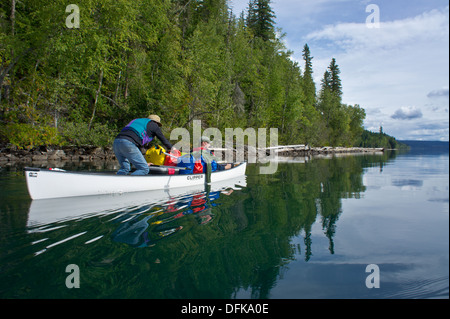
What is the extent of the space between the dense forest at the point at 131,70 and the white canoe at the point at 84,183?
35.0 ft

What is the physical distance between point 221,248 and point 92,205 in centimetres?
365

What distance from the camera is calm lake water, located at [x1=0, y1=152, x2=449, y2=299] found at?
9.10ft

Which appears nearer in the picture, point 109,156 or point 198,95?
point 109,156

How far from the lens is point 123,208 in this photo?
19.4 feet

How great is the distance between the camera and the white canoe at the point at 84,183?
609cm

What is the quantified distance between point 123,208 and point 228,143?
20366 mm

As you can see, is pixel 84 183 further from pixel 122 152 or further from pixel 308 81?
pixel 308 81

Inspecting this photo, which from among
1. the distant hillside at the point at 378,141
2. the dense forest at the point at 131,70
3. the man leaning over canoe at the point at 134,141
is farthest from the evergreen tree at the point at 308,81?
the man leaning over canoe at the point at 134,141

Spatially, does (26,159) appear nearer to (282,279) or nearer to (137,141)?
(137,141)

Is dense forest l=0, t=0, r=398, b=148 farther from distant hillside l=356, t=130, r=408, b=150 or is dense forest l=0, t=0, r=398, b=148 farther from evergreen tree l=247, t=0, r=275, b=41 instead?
distant hillside l=356, t=130, r=408, b=150

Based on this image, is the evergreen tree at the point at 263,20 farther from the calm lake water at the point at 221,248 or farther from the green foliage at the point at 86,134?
the calm lake water at the point at 221,248

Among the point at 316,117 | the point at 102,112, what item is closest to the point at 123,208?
the point at 102,112

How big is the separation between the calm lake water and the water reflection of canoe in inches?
1.6

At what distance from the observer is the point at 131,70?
2211cm
